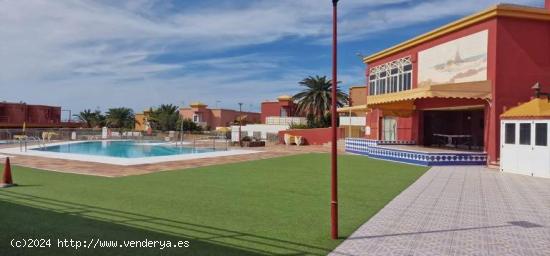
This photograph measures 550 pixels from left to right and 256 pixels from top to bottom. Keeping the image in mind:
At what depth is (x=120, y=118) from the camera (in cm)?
6725

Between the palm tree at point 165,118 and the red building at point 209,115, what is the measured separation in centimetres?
205

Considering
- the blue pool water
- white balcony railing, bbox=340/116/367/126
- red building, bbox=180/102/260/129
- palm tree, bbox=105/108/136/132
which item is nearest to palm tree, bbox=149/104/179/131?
red building, bbox=180/102/260/129

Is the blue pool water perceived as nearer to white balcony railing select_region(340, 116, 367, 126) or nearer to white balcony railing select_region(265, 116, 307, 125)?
white balcony railing select_region(340, 116, 367, 126)

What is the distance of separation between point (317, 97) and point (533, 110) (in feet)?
107

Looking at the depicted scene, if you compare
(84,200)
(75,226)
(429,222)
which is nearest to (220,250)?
(75,226)

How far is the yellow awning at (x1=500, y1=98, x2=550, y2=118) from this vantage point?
1452 cm

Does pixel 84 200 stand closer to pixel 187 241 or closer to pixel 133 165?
pixel 187 241

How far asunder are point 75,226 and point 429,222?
6.10 m

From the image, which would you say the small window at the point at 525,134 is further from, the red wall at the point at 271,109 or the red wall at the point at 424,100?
the red wall at the point at 271,109

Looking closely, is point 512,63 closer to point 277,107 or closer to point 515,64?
point 515,64

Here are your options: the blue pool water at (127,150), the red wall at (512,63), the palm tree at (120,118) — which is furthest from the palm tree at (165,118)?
the red wall at (512,63)

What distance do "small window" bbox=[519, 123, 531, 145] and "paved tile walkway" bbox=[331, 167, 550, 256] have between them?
3.07 meters

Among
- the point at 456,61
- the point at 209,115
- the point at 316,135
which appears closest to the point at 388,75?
the point at 456,61

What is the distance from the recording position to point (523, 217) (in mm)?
8117
